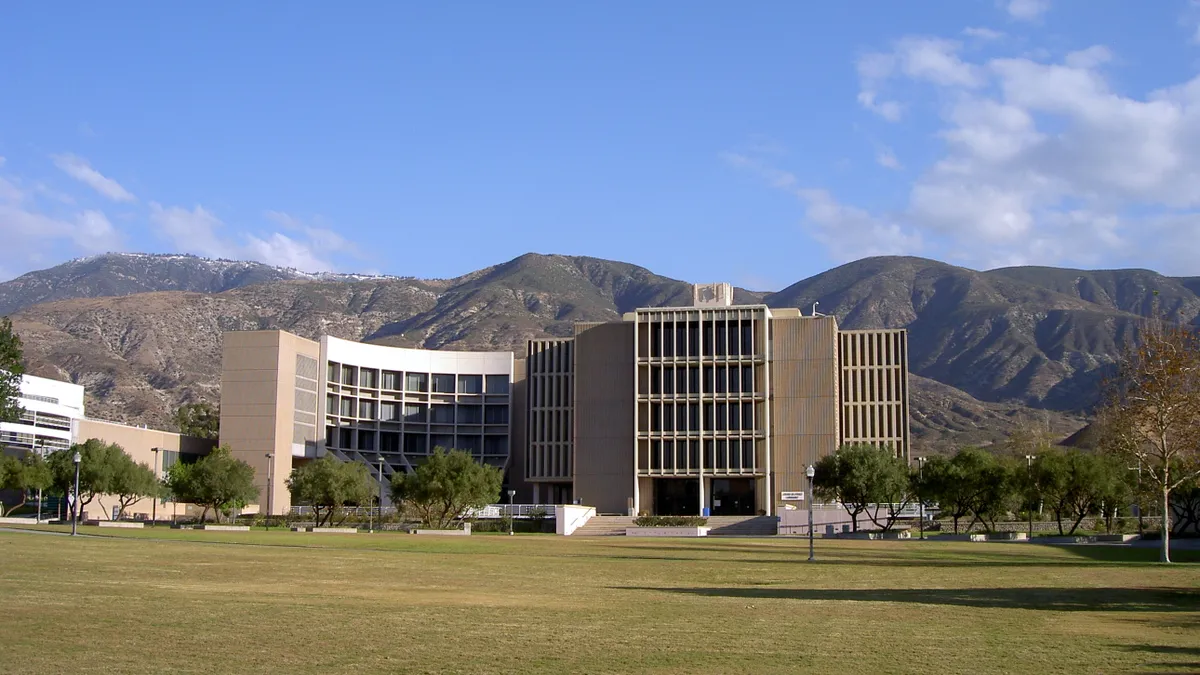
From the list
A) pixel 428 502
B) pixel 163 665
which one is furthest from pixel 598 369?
pixel 163 665

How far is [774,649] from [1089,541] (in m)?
62.1

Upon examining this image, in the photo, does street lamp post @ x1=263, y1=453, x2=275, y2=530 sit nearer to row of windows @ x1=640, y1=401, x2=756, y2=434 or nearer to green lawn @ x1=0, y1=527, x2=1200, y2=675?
row of windows @ x1=640, y1=401, x2=756, y2=434

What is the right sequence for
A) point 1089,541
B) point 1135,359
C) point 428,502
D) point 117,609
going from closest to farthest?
point 117,609 < point 1135,359 < point 1089,541 < point 428,502

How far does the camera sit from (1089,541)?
7269cm

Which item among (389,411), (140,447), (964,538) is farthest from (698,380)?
(140,447)

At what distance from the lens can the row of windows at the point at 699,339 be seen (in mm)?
123500

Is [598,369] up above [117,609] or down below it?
above

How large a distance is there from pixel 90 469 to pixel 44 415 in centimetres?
7766

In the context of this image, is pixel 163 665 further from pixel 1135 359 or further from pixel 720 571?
pixel 1135 359

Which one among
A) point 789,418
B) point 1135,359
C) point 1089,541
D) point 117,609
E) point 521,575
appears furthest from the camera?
point 789,418

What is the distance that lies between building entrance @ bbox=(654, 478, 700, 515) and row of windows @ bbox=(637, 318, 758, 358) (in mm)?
13394

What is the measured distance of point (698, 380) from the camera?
123750 mm

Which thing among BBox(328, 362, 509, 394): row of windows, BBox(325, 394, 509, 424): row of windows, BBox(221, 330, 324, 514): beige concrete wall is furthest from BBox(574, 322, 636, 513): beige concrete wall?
BBox(221, 330, 324, 514): beige concrete wall

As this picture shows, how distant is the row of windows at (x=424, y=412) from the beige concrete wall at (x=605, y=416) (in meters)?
A: 26.8
